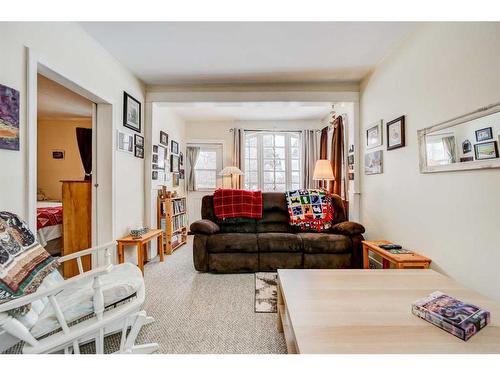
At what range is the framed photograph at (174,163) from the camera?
457 centimetres

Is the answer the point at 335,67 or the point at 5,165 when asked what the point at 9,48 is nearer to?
the point at 5,165

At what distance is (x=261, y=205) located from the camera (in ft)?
11.3

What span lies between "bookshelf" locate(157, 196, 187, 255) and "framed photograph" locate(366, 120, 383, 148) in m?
2.94

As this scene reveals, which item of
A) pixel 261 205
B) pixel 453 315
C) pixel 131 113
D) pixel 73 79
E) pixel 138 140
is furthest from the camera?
pixel 261 205

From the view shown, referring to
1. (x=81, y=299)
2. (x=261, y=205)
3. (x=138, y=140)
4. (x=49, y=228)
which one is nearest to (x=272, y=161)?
(x=261, y=205)

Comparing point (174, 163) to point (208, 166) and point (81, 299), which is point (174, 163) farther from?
point (81, 299)

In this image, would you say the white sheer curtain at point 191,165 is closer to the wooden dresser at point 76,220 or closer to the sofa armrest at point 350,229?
the wooden dresser at point 76,220

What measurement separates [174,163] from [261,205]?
219cm

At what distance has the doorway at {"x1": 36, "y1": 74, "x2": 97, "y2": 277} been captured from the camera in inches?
104

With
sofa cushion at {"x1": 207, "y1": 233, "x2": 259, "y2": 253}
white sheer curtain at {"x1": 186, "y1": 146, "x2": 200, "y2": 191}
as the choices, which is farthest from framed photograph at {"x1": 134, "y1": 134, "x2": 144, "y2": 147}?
white sheer curtain at {"x1": 186, "y1": 146, "x2": 200, "y2": 191}

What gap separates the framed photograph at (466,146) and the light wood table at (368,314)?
894 mm

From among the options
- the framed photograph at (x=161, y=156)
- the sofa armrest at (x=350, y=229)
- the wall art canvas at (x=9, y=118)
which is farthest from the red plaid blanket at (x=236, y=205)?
the wall art canvas at (x=9, y=118)

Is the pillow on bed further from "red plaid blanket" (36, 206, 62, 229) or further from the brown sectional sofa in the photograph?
"red plaid blanket" (36, 206, 62, 229)

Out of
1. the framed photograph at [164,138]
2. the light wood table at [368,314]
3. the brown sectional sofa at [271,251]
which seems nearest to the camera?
the light wood table at [368,314]
